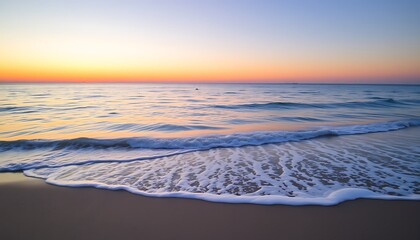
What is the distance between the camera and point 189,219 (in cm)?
310

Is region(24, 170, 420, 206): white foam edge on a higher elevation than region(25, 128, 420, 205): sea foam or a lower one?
higher

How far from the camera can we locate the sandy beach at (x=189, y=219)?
2.76m

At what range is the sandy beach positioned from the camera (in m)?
2.76

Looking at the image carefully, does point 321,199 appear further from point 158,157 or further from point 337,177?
point 158,157

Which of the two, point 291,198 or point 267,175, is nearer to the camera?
point 291,198

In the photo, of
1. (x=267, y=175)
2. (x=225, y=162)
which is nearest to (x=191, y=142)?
(x=225, y=162)

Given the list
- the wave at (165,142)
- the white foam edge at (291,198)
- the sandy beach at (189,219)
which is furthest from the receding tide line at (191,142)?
the sandy beach at (189,219)

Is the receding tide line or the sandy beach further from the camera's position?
the receding tide line

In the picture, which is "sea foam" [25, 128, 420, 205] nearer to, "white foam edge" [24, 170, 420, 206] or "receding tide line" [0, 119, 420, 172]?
"white foam edge" [24, 170, 420, 206]

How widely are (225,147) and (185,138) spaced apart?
→ 1.81 m

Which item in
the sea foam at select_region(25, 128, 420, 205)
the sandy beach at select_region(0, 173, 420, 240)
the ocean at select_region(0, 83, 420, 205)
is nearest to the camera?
the sandy beach at select_region(0, 173, 420, 240)

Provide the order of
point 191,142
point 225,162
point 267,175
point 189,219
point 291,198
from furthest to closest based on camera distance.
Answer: point 191,142 < point 225,162 < point 267,175 < point 291,198 < point 189,219

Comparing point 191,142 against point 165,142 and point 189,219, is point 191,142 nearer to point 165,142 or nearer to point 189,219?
point 165,142

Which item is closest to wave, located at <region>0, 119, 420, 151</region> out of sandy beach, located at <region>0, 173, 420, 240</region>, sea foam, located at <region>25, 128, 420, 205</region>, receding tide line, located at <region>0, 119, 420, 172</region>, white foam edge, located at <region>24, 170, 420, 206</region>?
receding tide line, located at <region>0, 119, 420, 172</region>
